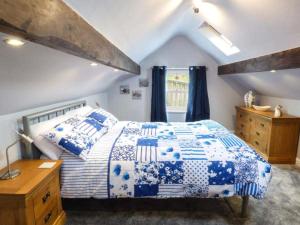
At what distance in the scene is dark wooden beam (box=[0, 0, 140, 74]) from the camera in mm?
713

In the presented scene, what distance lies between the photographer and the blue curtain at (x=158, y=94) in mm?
4770

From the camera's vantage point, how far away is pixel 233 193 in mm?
1937

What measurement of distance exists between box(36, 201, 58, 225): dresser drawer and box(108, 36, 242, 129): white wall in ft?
11.2

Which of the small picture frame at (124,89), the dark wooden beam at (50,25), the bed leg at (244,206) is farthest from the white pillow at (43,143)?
the small picture frame at (124,89)

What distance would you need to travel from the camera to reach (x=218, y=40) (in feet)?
12.3

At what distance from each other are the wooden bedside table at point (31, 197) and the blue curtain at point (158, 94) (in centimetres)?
324

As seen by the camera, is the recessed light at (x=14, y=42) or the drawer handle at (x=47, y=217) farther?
the drawer handle at (x=47, y=217)

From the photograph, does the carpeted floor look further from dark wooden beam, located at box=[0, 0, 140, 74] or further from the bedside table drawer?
dark wooden beam, located at box=[0, 0, 140, 74]

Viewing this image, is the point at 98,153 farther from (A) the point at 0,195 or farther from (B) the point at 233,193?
(B) the point at 233,193

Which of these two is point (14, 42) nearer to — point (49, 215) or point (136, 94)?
point (49, 215)

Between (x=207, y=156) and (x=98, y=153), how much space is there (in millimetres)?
1099

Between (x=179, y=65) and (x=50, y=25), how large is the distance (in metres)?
4.09

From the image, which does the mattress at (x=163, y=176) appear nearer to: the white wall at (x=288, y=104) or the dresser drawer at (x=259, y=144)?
the dresser drawer at (x=259, y=144)

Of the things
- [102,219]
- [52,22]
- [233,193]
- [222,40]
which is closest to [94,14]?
[52,22]
